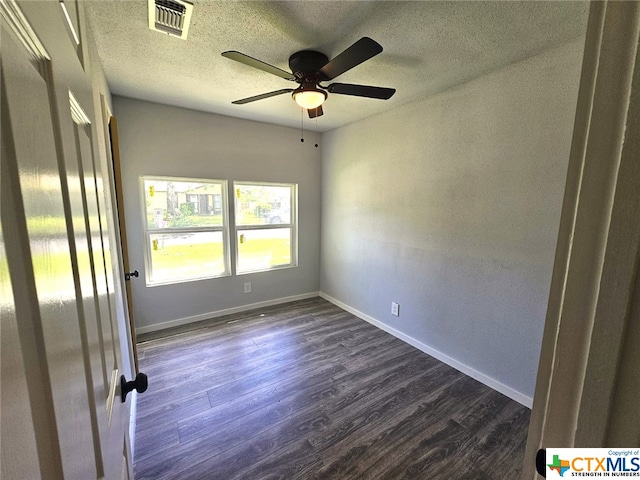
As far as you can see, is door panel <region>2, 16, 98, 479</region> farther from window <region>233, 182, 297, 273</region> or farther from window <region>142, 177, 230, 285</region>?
window <region>233, 182, 297, 273</region>

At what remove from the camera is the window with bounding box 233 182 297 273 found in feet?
11.5

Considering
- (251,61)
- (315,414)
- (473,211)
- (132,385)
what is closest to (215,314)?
(315,414)

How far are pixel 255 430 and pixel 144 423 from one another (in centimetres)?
77

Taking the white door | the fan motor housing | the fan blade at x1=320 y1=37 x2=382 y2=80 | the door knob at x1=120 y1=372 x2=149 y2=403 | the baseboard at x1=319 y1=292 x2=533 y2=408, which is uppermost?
the fan motor housing

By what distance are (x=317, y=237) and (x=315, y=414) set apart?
8.48ft

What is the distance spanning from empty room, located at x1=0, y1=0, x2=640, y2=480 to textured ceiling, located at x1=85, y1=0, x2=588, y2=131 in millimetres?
18

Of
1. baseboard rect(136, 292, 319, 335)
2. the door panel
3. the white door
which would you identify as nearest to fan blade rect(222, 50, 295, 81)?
the white door

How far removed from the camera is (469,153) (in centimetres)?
221

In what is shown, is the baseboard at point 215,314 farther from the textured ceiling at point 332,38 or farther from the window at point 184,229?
the textured ceiling at point 332,38

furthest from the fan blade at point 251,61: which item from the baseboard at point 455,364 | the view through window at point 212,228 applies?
the baseboard at point 455,364

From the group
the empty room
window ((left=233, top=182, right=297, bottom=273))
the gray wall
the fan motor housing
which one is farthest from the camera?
window ((left=233, top=182, right=297, bottom=273))

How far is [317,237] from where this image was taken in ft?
13.5

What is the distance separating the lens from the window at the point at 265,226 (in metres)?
3.51

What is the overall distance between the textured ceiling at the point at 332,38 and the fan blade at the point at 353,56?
0.64ft
